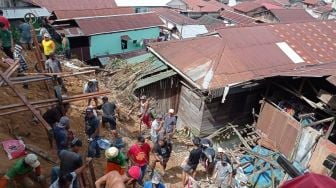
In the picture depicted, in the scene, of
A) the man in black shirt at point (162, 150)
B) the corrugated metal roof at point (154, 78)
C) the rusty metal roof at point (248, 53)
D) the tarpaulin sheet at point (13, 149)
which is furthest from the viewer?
the corrugated metal roof at point (154, 78)

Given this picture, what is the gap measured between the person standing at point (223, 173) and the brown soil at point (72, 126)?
124 cm

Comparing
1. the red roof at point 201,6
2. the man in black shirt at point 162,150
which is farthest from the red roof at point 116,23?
the red roof at point 201,6

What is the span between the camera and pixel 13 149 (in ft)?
22.4

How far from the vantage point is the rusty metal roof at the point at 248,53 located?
11750mm

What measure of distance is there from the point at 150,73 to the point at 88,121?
566 cm

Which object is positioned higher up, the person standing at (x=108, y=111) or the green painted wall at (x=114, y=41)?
the person standing at (x=108, y=111)

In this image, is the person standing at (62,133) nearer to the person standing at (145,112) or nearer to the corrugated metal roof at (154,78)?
the person standing at (145,112)

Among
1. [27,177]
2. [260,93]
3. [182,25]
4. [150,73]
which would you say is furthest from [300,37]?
[182,25]

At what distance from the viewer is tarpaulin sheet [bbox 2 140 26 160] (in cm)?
677

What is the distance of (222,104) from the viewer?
12086 mm

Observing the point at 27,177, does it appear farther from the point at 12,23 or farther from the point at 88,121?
the point at 12,23

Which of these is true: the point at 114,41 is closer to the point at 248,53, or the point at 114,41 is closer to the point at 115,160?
the point at 248,53

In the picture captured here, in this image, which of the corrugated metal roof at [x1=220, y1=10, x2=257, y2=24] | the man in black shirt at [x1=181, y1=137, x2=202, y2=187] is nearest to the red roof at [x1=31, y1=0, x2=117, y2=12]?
the corrugated metal roof at [x1=220, y1=10, x2=257, y2=24]

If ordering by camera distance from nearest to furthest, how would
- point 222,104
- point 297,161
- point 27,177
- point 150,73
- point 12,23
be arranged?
point 27,177
point 297,161
point 222,104
point 150,73
point 12,23
